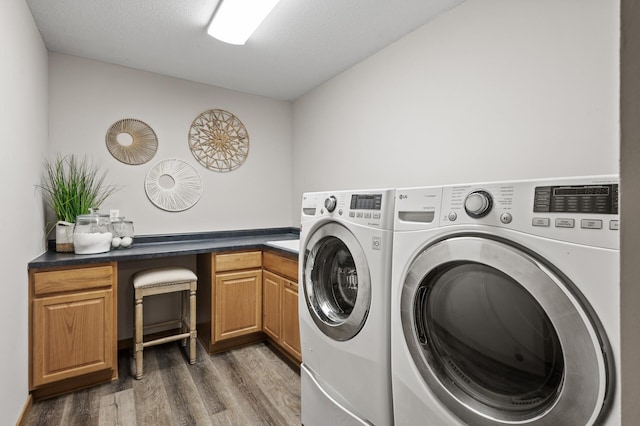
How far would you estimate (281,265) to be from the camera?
2375mm

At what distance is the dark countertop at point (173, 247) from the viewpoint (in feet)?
6.51

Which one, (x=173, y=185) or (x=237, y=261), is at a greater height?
(x=173, y=185)

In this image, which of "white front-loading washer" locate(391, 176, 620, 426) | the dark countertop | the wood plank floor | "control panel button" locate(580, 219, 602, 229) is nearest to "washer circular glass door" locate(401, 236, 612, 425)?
"white front-loading washer" locate(391, 176, 620, 426)

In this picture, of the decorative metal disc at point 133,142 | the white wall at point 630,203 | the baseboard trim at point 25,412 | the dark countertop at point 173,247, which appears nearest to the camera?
the white wall at point 630,203

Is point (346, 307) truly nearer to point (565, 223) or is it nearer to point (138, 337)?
point (565, 223)

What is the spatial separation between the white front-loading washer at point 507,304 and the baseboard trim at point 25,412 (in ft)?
6.43

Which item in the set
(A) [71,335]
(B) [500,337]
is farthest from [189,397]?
(B) [500,337]

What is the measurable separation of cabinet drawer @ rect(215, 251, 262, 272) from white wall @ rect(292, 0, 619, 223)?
0.97 metres

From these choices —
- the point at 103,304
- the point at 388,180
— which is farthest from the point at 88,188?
the point at 388,180

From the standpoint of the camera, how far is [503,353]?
0.93 metres

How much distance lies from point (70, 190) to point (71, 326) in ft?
3.03

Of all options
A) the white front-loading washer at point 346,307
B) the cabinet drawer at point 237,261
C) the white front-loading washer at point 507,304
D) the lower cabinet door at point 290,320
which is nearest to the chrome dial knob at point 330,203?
the white front-loading washer at point 346,307

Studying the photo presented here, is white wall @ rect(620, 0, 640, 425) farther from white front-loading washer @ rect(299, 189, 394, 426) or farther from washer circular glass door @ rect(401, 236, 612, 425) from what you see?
white front-loading washer @ rect(299, 189, 394, 426)

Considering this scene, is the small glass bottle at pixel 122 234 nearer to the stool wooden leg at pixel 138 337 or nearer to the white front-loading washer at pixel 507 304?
the stool wooden leg at pixel 138 337
